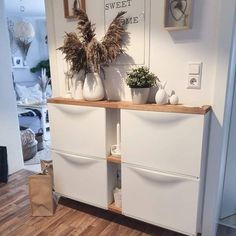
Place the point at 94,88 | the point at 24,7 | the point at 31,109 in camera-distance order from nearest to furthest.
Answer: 1. the point at 94,88
2. the point at 31,109
3. the point at 24,7

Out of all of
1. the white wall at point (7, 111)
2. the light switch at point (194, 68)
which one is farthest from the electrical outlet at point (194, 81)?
the white wall at point (7, 111)

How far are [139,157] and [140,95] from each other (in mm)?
448

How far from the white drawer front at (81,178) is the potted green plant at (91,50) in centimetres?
54

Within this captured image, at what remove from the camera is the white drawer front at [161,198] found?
1.67m

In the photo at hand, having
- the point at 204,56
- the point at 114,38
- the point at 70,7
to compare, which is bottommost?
the point at 204,56

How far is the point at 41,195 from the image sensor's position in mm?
2182

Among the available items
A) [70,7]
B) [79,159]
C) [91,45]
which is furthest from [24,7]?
[79,159]

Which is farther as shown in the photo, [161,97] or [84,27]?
[84,27]

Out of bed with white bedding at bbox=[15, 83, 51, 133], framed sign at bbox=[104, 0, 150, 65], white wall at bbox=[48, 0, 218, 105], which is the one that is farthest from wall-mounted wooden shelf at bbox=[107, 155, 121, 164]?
bed with white bedding at bbox=[15, 83, 51, 133]

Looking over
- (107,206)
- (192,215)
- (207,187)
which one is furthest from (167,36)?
(107,206)

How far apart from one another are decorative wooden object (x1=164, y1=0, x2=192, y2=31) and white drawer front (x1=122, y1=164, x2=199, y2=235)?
1008 millimetres

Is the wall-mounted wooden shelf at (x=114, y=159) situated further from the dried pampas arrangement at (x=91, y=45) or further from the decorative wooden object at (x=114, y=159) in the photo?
the dried pampas arrangement at (x=91, y=45)

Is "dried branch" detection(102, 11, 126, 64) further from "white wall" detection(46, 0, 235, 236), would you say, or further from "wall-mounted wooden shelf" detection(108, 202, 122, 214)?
"wall-mounted wooden shelf" detection(108, 202, 122, 214)

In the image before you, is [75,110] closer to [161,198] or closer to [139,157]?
[139,157]
